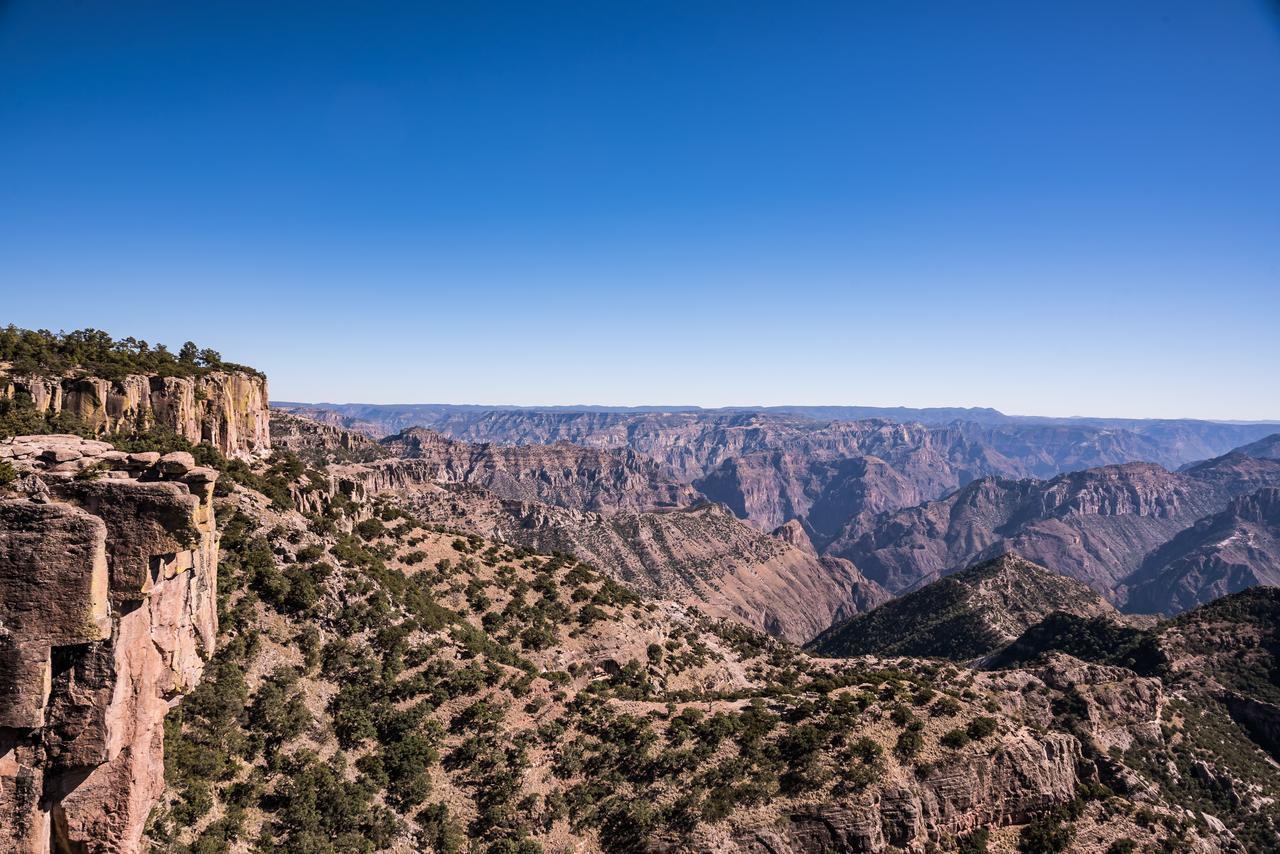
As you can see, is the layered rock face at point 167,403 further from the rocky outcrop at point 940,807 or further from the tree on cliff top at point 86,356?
the rocky outcrop at point 940,807

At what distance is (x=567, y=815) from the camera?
3428 cm

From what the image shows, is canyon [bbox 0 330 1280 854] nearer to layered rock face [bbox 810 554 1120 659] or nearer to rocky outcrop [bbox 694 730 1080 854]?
rocky outcrop [bbox 694 730 1080 854]

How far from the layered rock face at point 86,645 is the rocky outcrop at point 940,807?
26034 mm

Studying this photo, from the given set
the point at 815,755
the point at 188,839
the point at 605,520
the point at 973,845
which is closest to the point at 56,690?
the point at 188,839

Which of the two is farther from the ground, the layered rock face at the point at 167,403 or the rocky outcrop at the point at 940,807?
the layered rock face at the point at 167,403

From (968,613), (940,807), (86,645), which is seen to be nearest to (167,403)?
(86,645)

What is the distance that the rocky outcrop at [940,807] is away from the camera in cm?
3284

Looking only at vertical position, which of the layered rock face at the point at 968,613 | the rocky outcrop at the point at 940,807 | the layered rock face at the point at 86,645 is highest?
the layered rock face at the point at 86,645

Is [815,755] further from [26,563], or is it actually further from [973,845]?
[26,563]

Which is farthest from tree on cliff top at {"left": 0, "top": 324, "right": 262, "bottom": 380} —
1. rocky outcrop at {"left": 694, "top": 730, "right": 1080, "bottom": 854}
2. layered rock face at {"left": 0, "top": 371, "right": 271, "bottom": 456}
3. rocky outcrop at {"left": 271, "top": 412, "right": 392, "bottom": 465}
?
rocky outcrop at {"left": 694, "top": 730, "right": 1080, "bottom": 854}

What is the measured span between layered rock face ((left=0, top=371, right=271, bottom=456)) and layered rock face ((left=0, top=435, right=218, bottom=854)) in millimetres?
25353

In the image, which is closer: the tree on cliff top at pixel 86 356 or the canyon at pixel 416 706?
the canyon at pixel 416 706

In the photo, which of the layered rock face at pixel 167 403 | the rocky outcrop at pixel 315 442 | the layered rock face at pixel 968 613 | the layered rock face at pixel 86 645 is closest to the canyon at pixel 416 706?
the layered rock face at pixel 86 645

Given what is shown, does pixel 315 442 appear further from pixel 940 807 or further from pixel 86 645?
pixel 940 807
